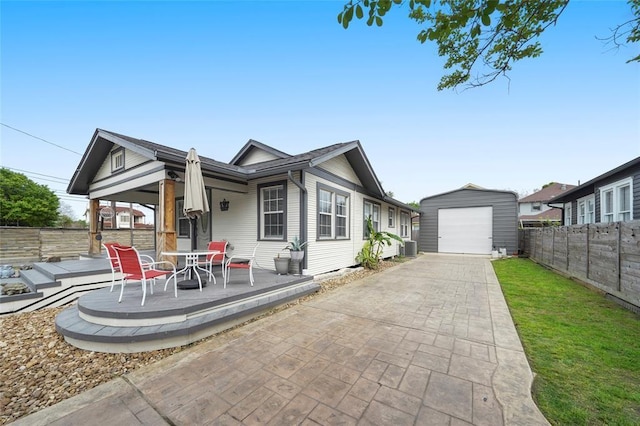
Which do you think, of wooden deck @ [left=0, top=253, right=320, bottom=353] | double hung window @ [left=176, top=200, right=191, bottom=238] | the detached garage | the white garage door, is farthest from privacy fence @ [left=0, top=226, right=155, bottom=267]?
the white garage door

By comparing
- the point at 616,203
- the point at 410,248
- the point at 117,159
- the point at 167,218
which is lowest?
the point at 410,248

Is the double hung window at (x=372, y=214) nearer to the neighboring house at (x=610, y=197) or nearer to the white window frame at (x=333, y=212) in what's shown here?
the white window frame at (x=333, y=212)

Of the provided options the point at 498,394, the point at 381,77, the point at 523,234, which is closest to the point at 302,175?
the point at 381,77

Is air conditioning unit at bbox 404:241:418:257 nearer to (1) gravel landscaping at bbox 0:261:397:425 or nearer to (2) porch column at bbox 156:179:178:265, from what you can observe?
(2) porch column at bbox 156:179:178:265

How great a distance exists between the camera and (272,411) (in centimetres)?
203

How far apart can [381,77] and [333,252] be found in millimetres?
6182

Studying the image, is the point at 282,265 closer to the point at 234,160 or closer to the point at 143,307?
the point at 143,307

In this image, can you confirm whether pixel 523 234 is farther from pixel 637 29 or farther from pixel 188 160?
pixel 188 160

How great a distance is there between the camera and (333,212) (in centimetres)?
809

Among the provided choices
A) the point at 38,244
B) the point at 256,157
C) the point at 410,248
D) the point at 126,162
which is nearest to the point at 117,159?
→ the point at 126,162

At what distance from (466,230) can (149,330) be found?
1695 centimetres

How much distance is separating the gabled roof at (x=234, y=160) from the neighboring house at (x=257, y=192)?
0.09ft

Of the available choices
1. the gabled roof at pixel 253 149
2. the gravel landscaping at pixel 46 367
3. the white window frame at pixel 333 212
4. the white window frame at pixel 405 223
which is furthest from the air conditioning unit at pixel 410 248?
the gravel landscaping at pixel 46 367

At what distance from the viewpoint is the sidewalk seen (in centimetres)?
198
